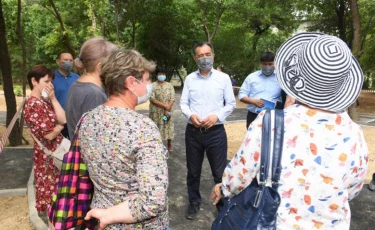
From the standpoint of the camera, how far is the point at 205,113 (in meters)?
3.63

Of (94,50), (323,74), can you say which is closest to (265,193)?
(323,74)

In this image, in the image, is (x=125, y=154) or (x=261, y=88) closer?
(x=125, y=154)

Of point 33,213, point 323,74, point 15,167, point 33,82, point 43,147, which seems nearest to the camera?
point 323,74

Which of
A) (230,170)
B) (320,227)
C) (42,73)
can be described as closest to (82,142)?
(230,170)

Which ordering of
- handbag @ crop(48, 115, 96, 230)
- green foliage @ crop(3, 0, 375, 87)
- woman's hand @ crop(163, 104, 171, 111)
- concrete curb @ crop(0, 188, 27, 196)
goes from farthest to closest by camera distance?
green foliage @ crop(3, 0, 375, 87) < woman's hand @ crop(163, 104, 171, 111) < concrete curb @ crop(0, 188, 27, 196) < handbag @ crop(48, 115, 96, 230)

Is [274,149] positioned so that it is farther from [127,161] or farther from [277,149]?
[127,161]

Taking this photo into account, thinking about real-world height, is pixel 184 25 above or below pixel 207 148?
above

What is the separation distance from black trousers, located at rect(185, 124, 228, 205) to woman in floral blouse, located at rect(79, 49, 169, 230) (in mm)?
1999

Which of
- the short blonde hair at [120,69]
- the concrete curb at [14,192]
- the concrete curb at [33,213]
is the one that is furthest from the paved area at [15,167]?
the short blonde hair at [120,69]

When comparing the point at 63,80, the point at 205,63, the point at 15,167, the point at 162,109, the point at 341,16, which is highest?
the point at 341,16

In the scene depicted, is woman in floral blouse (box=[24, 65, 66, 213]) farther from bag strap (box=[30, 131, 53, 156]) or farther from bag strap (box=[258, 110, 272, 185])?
bag strap (box=[258, 110, 272, 185])

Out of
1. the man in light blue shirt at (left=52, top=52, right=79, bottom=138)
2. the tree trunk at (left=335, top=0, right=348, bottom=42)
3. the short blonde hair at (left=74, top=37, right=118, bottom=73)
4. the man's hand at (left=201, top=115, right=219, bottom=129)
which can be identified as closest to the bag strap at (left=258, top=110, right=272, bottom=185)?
the short blonde hair at (left=74, top=37, right=118, bottom=73)

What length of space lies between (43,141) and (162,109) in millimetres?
3720

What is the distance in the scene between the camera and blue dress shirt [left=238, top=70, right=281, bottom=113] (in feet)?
15.2
